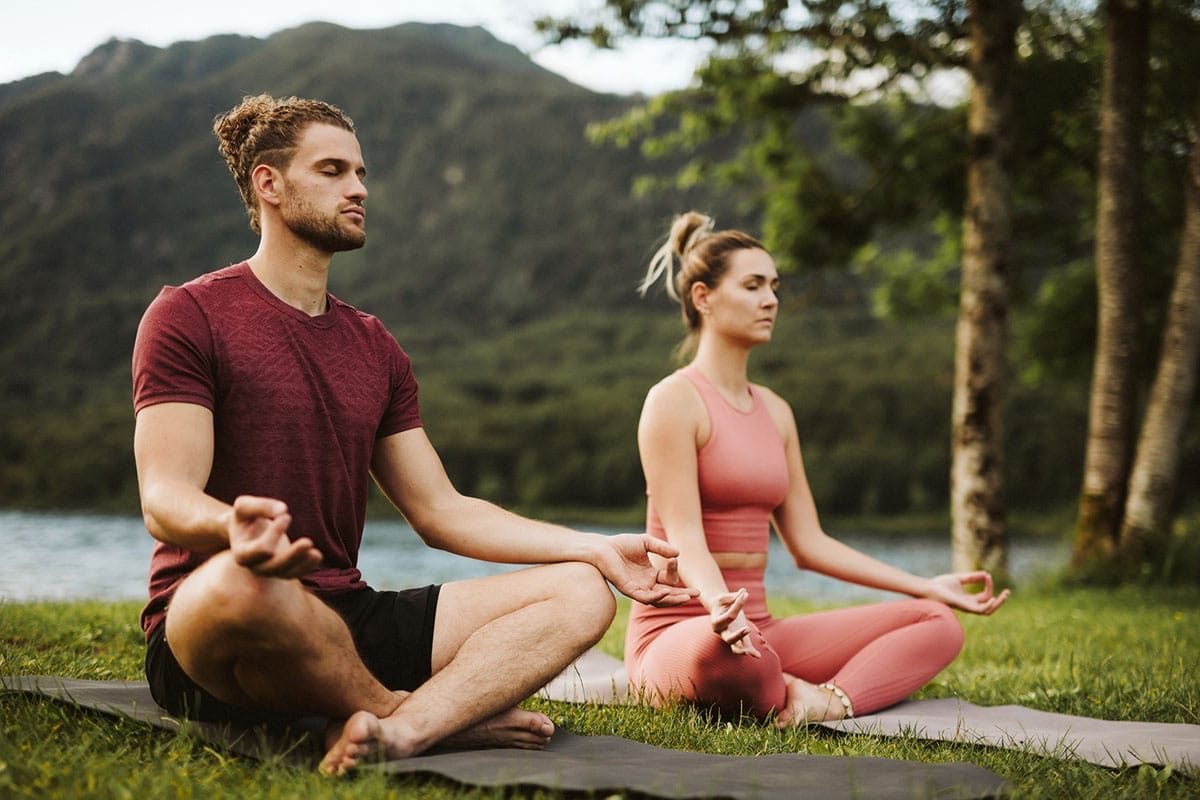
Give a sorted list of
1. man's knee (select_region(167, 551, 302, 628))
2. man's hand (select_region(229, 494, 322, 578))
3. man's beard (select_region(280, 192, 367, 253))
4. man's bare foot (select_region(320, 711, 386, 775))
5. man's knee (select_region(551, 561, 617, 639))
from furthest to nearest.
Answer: man's beard (select_region(280, 192, 367, 253)) → man's knee (select_region(551, 561, 617, 639)) → man's bare foot (select_region(320, 711, 386, 775)) → man's knee (select_region(167, 551, 302, 628)) → man's hand (select_region(229, 494, 322, 578))

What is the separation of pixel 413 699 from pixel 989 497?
8209 millimetres

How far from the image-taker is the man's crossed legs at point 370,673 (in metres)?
2.51

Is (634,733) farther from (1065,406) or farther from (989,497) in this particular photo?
(1065,406)

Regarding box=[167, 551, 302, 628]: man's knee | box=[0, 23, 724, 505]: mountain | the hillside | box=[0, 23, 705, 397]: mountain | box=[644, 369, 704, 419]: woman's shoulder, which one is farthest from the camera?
box=[0, 23, 705, 397]: mountain

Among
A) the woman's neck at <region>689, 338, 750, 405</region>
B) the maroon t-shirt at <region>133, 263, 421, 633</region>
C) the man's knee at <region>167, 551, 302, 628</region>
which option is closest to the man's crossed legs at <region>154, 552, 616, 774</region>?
the man's knee at <region>167, 551, 302, 628</region>

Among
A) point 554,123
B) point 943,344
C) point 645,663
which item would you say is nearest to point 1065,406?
point 943,344

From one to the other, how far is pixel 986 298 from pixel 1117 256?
1.14 m

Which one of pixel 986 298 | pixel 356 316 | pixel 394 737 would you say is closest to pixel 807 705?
pixel 394 737

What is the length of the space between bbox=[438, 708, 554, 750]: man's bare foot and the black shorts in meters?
0.23

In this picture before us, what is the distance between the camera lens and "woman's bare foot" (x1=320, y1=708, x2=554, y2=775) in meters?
2.63

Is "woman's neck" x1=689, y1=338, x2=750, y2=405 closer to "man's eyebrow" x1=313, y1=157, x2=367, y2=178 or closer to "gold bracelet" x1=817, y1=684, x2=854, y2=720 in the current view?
"gold bracelet" x1=817, y1=684, x2=854, y2=720

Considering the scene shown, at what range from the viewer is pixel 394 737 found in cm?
274

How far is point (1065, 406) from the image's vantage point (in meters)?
58.3

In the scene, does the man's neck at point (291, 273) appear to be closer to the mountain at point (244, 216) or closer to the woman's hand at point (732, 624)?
the mountain at point (244, 216)
